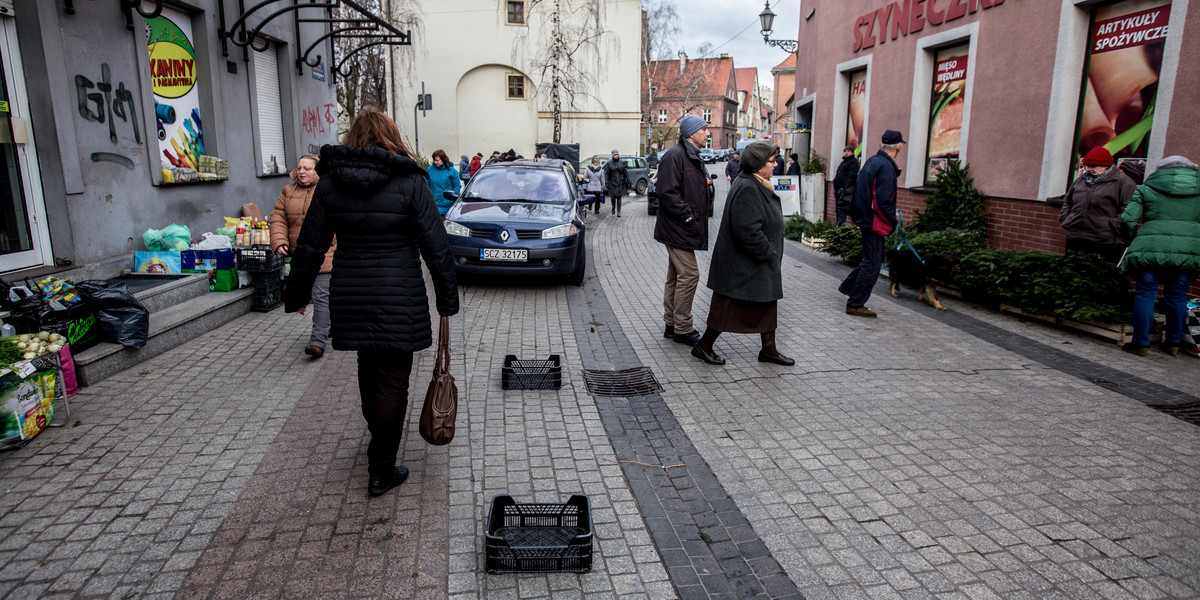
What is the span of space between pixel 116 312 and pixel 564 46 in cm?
2995

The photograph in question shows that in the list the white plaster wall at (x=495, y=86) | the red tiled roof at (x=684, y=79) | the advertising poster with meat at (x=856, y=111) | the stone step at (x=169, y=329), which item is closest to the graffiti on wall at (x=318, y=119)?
the stone step at (x=169, y=329)

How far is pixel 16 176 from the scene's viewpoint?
6352 millimetres

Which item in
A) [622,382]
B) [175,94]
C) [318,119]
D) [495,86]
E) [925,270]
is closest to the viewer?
[622,382]

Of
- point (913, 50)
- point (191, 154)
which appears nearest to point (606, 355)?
point (191, 154)

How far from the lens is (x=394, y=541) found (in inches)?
133

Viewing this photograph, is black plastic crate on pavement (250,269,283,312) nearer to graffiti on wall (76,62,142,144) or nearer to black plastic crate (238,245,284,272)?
black plastic crate (238,245,284,272)

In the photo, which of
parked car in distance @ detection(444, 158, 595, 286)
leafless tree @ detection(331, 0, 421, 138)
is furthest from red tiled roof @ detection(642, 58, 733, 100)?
parked car in distance @ detection(444, 158, 595, 286)

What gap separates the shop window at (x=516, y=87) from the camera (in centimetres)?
3416

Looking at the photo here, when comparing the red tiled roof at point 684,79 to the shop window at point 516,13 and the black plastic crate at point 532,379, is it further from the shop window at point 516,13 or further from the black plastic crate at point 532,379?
the black plastic crate at point 532,379

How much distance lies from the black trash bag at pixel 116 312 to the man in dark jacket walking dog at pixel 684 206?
4.31 metres

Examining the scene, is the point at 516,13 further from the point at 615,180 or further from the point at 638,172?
the point at 615,180

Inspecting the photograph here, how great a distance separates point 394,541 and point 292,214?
12.7ft

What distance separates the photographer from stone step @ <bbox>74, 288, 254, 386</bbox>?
5336mm

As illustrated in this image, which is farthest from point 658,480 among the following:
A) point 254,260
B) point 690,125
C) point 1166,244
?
point 254,260
